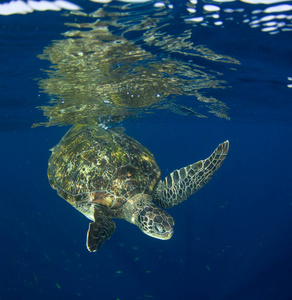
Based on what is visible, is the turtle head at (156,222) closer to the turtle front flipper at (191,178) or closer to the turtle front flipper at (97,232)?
the turtle front flipper at (97,232)

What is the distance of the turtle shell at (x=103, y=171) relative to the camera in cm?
568

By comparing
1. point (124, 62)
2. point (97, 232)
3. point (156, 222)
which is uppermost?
point (124, 62)

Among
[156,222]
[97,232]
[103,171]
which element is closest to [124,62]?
[103,171]

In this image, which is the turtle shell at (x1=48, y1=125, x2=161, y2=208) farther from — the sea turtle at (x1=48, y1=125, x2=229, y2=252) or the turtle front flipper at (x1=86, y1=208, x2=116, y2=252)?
the turtle front flipper at (x1=86, y1=208, x2=116, y2=252)

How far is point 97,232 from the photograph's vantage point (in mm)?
4082

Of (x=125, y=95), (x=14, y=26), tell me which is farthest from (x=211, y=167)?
(x=125, y=95)

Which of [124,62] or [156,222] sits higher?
[124,62]

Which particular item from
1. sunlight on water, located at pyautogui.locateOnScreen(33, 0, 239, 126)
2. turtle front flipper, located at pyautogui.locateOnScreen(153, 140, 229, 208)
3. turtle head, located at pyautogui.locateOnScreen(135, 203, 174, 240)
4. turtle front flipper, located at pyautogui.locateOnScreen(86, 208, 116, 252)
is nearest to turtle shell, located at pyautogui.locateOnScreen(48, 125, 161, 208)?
turtle front flipper, located at pyautogui.locateOnScreen(153, 140, 229, 208)

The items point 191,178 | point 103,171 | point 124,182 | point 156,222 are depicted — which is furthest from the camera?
point 103,171

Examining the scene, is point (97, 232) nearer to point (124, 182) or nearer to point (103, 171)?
point (124, 182)

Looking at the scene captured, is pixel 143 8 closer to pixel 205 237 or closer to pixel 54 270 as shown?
pixel 205 237

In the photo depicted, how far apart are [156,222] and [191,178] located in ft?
5.52

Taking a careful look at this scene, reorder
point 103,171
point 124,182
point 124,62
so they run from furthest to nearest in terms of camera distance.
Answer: point 124,62 → point 103,171 → point 124,182

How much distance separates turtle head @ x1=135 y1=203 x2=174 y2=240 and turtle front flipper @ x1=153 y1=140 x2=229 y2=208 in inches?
44.5
